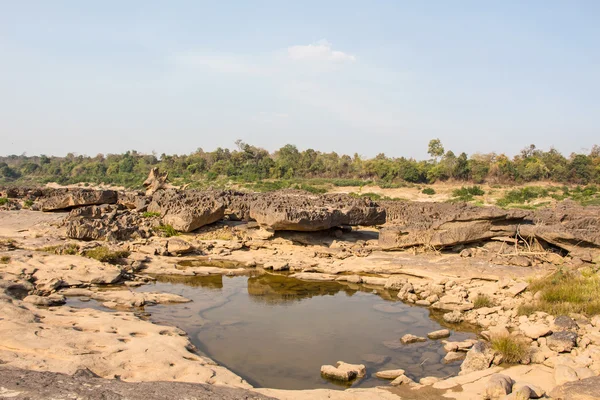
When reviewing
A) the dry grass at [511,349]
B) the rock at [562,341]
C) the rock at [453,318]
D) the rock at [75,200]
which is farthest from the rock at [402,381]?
the rock at [75,200]

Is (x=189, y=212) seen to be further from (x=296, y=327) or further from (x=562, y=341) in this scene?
(x=562, y=341)

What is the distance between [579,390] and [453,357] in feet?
7.46

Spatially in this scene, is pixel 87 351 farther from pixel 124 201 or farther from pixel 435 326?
pixel 124 201

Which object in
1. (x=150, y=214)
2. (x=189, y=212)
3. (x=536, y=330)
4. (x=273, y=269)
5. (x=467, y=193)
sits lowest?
(x=273, y=269)

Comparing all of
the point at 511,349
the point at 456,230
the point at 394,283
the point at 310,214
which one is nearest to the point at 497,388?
the point at 511,349

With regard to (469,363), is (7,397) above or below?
Result: above

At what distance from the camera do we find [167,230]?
1592 cm

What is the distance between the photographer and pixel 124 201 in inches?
829

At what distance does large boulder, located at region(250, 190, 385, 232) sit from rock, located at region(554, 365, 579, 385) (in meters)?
9.13

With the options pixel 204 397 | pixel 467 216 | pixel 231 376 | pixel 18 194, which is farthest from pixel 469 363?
pixel 18 194

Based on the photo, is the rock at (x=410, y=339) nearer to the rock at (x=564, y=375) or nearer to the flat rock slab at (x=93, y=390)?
the rock at (x=564, y=375)

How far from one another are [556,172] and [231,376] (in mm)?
36250

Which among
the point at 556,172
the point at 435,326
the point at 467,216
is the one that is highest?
the point at 556,172

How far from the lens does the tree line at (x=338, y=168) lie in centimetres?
3625
